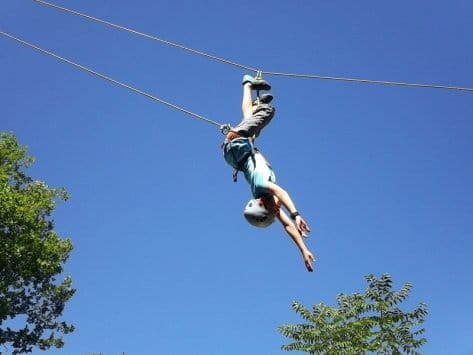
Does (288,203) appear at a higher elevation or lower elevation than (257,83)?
lower

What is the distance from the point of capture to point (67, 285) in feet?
79.0

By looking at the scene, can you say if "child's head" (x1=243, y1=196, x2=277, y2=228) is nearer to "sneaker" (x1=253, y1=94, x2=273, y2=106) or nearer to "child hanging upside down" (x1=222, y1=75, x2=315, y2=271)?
"child hanging upside down" (x1=222, y1=75, x2=315, y2=271)

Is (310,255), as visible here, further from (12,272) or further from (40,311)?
(40,311)

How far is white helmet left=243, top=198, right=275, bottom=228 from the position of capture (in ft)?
19.7

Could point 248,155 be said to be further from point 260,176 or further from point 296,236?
point 296,236

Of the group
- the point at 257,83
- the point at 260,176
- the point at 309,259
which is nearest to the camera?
the point at 309,259

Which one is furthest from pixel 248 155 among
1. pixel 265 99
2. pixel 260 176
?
pixel 265 99

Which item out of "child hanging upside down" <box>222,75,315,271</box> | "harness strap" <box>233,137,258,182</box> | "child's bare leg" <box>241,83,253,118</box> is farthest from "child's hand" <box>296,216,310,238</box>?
"child's bare leg" <box>241,83,253,118</box>

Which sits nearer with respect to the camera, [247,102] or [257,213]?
[257,213]

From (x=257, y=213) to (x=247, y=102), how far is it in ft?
6.27

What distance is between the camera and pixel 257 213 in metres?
6.01

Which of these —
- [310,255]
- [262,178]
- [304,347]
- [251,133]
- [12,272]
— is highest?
[12,272]

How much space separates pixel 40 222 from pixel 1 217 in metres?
2.48

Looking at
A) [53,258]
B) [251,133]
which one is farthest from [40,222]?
[251,133]
